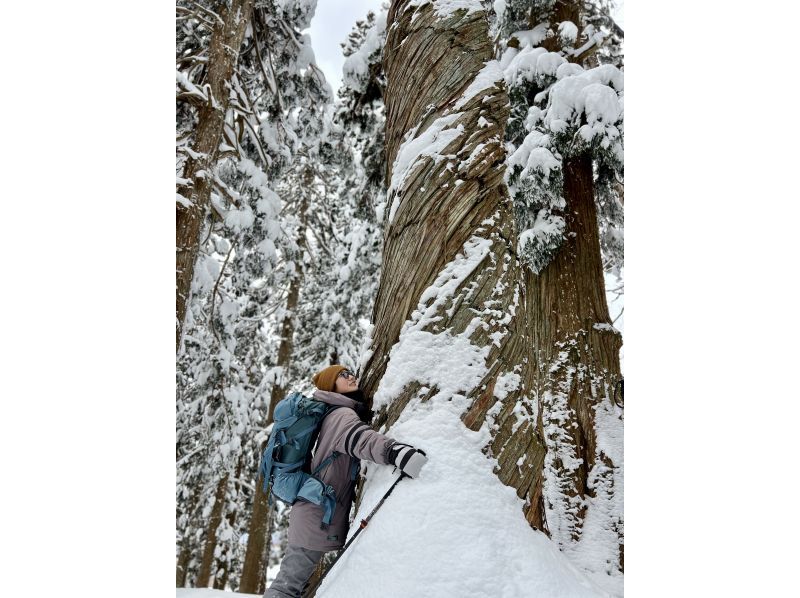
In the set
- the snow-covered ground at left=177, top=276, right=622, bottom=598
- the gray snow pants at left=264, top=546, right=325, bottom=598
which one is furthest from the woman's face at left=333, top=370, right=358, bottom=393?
the gray snow pants at left=264, top=546, right=325, bottom=598

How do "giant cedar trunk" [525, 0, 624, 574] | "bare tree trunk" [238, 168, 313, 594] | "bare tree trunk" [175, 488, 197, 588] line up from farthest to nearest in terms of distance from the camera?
"bare tree trunk" [175, 488, 197, 588] < "bare tree trunk" [238, 168, 313, 594] < "giant cedar trunk" [525, 0, 624, 574]

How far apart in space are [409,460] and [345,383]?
0.67m

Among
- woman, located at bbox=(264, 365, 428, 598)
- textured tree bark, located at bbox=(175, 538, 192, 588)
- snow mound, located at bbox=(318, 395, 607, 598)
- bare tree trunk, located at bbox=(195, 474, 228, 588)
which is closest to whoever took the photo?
snow mound, located at bbox=(318, 395, 607, 598)

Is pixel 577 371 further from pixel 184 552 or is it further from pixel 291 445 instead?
pixel 184 552

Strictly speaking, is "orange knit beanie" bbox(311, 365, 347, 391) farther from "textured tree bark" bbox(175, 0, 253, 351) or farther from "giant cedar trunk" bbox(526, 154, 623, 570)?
"textured tree bark" bbox(175, 0, 253, 351)

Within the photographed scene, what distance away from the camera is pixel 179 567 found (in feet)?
36.1

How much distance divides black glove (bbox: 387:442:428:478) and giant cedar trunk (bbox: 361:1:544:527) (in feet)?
0.54

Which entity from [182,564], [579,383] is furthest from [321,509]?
[182,564]

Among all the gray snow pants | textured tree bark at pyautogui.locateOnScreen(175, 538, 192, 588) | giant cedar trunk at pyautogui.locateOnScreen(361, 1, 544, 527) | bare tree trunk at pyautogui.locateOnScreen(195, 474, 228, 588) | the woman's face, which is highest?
giant cedar trunk at pyautogui.locateOnScreen(361, 1, 544, 527)

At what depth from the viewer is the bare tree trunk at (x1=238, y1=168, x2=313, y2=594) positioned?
7746mm

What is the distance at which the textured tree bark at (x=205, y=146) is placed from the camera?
4.23m

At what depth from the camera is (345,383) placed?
2.09 m

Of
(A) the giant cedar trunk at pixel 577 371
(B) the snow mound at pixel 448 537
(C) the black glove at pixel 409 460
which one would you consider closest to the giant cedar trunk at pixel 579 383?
(A) the giant cedar trunk at pixel 577 371
